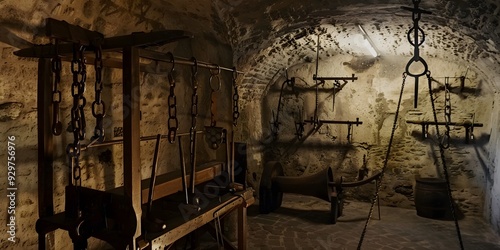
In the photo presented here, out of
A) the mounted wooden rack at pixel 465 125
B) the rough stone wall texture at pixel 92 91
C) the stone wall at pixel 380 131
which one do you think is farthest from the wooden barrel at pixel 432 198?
the rough stone wall texture at pixel 92 91

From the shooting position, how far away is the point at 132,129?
195cm

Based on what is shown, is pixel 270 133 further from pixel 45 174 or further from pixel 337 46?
pixel 45 174

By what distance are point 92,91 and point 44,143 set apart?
91 cm

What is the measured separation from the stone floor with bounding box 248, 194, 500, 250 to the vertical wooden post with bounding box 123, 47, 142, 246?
226 cm

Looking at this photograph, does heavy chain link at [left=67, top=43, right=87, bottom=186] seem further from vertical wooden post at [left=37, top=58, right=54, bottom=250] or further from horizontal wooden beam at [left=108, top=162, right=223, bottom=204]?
horizontal wooden beam at [left=108, top=162, right=223, bottom=204]

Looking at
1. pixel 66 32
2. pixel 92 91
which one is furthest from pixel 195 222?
pixel 92 91

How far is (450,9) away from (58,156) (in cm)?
369

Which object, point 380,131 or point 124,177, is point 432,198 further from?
point 124,177

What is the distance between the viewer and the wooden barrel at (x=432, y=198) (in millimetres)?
4742

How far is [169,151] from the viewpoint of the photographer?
3.93 meters

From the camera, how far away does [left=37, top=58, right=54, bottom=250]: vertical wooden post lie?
89.3 inches

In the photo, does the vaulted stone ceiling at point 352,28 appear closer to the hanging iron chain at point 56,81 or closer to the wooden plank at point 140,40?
the wooden plank at point 140,40

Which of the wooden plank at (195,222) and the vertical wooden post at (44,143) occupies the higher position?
the vertical wooden post at (44,143)

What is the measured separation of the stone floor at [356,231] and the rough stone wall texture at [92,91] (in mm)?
1245
